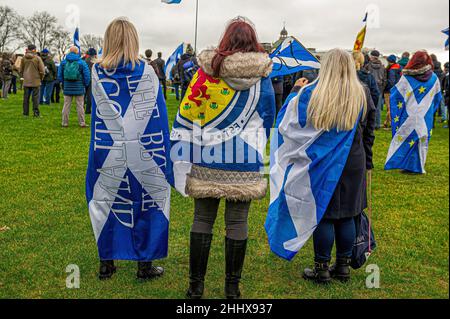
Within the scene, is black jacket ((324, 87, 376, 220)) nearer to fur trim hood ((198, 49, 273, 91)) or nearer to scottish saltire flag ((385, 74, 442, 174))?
fur trim hood ((198, 49, 273, 91))

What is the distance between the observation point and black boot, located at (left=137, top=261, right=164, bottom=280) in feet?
14.8

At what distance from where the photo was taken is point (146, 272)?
4.54 m

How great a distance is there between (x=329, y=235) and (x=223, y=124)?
1.37 meters

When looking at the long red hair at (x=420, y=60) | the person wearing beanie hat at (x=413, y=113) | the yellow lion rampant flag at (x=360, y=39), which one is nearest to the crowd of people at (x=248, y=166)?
the long red hair at (x=420, y=60)

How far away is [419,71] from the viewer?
8.65 metres

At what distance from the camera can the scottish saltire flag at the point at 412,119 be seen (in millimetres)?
8883

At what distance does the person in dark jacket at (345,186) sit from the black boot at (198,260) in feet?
3.35

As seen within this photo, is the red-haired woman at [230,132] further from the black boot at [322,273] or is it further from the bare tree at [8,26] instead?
the bare tree at [8,26]

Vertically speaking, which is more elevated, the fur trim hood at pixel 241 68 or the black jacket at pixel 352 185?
the fur trim hood at pixel 241 68

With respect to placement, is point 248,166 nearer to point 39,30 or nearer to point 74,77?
point 74,77

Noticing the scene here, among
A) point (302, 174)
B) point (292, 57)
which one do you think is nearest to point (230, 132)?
point (302, 174)

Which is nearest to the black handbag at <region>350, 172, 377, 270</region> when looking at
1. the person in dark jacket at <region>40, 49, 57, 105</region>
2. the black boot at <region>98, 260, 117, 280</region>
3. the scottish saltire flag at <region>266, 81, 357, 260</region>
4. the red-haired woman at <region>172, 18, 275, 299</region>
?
the scottish saltire flag at <region>266, 81, 357, 260</region>

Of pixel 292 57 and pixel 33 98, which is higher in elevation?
pixel 292 57
